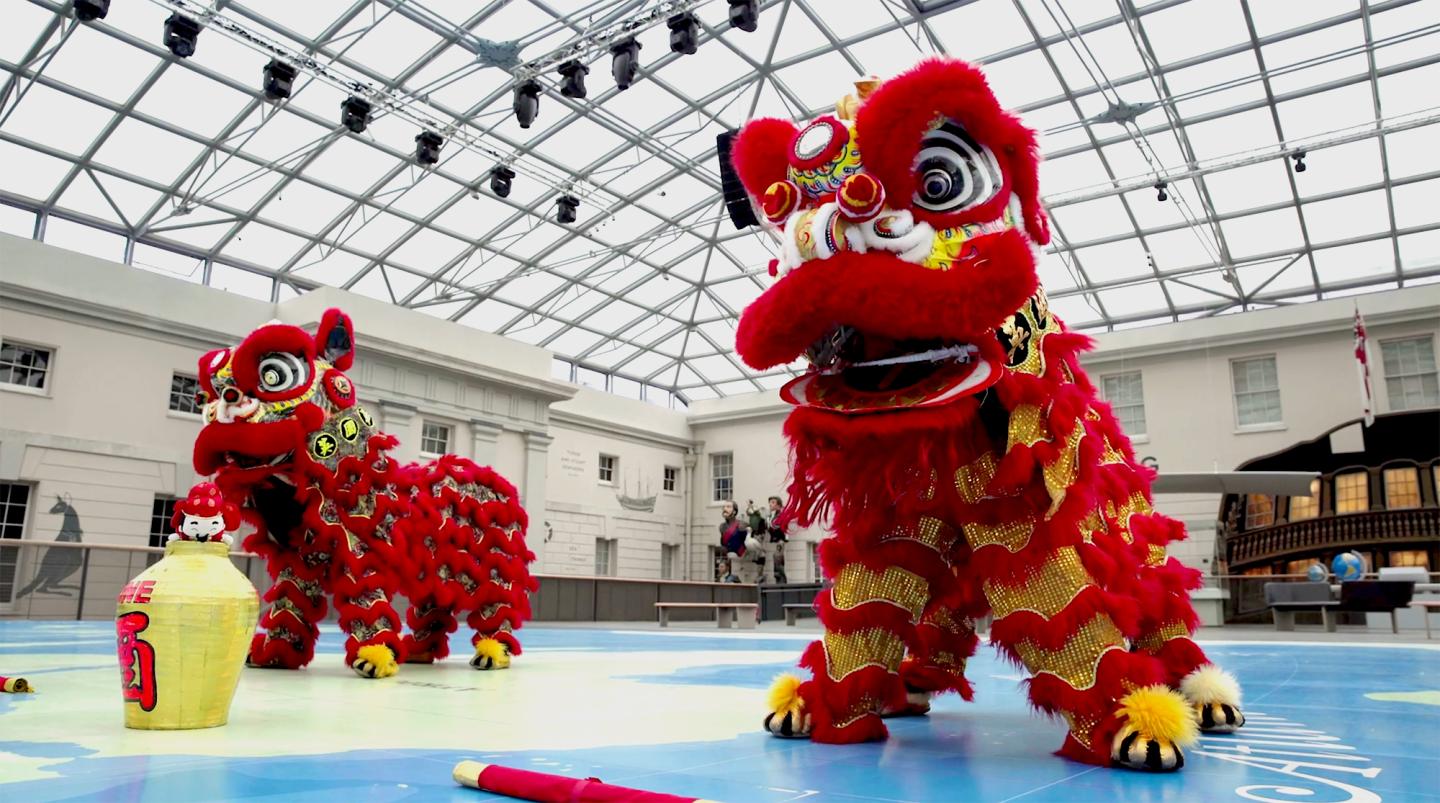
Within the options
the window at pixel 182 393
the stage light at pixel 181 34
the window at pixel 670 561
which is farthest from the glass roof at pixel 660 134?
the window at pixel 670 561

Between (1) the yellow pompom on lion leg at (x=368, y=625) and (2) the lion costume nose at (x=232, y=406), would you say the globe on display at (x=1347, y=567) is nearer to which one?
(1) the yellow pompom on lion leg at (x=368, y=625)

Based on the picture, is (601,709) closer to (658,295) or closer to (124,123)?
(124,123)

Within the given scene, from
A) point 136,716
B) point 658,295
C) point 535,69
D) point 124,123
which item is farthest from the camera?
point 658,295

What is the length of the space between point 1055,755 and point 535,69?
1216 centimetres

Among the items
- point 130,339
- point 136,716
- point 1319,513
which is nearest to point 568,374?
point 130,339

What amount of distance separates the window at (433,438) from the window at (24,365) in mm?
5198

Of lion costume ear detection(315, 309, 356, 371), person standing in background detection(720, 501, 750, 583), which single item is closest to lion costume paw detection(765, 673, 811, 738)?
lion costume ear detection(315, 309, 356, 371)

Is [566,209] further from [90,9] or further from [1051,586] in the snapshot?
[1051,586]

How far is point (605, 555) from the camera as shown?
20797 mm

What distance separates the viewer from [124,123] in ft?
44.3

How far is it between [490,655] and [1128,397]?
16325 mm

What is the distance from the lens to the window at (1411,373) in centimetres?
1563

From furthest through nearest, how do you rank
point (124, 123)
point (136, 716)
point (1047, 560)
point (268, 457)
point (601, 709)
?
point (124, 123) < point (268, 457) < point (601, 709) < point (136, 716) < point (1047, 560)

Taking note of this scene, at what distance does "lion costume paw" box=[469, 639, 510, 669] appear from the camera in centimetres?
453
